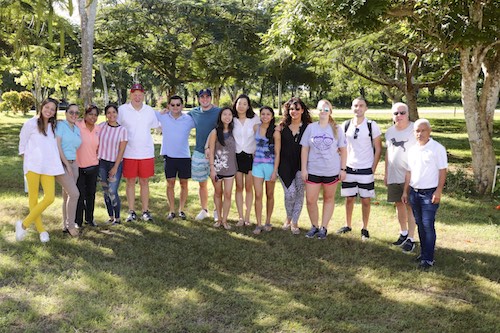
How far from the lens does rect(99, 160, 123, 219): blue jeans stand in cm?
620

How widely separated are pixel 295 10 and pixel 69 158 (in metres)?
3.96

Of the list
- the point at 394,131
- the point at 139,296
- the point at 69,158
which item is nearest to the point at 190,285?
the point at 139,296

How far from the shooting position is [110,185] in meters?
6.31

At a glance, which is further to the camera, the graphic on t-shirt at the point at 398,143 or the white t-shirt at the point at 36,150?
the graphic on t-shirt at the point at 398,143

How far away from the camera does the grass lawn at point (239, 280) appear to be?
389cm

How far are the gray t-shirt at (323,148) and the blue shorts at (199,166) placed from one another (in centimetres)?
149

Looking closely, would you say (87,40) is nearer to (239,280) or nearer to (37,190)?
(37,190)

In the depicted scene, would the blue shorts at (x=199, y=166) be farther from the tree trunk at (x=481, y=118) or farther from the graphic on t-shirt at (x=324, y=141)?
the tree trunk at (x=481, y=118)

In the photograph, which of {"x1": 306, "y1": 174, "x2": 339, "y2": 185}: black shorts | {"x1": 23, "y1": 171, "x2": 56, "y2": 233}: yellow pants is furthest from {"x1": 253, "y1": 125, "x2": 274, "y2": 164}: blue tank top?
{"x1": 23, "y1": 171, "x2": 56, "y2": 233}: yellow pants

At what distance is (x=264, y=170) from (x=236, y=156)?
17.3 inches

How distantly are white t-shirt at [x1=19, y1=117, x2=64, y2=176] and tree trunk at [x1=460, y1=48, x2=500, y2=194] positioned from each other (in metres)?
7.02

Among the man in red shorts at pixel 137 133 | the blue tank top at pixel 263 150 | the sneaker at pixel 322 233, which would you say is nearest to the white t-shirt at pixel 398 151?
the sneaker at pixel 322 233

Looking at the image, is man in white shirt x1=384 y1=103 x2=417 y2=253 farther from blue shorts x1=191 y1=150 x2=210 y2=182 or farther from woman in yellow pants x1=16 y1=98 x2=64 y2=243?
Result: woman in yellow pants x1=16 y1=98 x2=64 y2=243

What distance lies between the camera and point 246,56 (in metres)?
17.4
